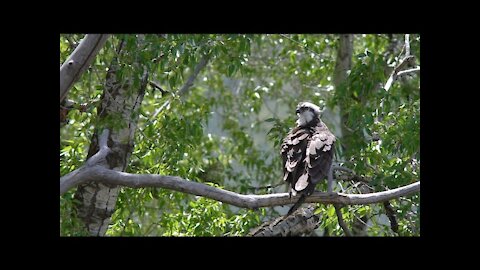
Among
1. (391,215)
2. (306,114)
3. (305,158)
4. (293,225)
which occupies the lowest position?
(293,225)

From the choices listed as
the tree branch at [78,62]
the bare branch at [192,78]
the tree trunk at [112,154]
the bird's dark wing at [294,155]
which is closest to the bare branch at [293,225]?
the bird's dark wing at [294,155]

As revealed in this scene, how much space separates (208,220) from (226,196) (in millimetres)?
1919

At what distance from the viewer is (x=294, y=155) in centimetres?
478

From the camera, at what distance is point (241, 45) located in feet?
18.1

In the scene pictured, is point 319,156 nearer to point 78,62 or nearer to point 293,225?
point 293,225

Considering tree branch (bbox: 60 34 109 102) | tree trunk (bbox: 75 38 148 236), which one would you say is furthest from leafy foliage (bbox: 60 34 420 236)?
tree branch (bbox: 60 34 109 102)

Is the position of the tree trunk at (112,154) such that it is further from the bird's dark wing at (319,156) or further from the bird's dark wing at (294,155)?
the bird's dark wing at (319,156)

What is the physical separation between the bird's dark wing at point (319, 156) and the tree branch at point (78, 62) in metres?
1.54

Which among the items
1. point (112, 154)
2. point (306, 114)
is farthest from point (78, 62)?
point (306, 114)

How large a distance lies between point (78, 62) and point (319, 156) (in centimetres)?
174

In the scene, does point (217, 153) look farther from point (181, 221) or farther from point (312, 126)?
point (312, 126)

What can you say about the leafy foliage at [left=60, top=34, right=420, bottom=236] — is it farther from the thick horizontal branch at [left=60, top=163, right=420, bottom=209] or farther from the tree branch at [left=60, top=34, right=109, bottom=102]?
the tree branch at [left=60, top=34, right=109, bottom=102]

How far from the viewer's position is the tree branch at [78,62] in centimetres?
359

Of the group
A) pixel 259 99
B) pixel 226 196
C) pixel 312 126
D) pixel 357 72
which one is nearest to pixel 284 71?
pixel 259 99
